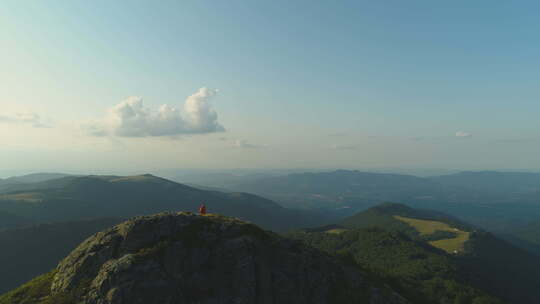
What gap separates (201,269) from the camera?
36.2 metres

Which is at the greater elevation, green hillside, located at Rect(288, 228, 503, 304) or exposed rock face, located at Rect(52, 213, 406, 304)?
exposed rock face, located at Rect(52, 213, 406, 304)

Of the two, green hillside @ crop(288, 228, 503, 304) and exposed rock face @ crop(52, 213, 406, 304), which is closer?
exposed rock face @ crop(52, 213, 406, 304)

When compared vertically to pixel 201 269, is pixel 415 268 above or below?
below

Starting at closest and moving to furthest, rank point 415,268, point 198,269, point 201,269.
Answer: point 198,269 → point 201,269 → point 415,268

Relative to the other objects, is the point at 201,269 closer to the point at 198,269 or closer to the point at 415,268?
the point at 198,269

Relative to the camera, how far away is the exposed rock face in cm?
3309

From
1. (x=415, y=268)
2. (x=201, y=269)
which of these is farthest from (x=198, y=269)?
(x=415, y=268)

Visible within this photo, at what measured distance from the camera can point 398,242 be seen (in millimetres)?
179500

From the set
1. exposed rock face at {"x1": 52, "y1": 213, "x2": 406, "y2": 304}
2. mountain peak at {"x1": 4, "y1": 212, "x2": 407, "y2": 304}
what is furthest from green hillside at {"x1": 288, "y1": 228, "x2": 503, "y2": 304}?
mountain peak at {"x1": 4, "y1": 212, "x2": 407, "y2": 304}

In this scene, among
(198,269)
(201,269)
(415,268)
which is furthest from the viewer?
→ (415,268)

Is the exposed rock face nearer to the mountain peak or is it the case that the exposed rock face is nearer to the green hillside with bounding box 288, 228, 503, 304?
the mountain peak

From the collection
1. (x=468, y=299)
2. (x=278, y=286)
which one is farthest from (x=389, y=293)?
(x=468, y=299)

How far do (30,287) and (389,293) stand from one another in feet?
185

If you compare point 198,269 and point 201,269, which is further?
point 201,269
